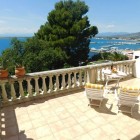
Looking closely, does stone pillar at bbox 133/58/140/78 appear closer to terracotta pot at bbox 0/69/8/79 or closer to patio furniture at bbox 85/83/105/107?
patio furniture at bbox 85/83/105/107

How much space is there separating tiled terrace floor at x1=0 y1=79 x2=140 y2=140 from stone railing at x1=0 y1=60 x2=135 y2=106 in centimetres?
31

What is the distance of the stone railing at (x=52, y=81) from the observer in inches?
194

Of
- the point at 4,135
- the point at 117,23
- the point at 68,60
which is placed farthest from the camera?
the point at 117,23

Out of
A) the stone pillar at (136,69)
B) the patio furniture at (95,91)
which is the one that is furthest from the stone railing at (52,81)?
the patio furniture at (95,91)

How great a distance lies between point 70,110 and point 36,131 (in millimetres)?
1244

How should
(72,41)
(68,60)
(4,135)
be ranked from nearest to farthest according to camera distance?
(4,135)
(72,41)
(68,60)

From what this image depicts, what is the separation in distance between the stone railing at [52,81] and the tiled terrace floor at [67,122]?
312 millimetres

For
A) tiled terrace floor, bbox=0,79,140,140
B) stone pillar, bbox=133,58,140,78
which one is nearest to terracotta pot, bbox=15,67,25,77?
tiled terrace floor, bbox=0,79,140,140

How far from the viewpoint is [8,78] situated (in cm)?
473

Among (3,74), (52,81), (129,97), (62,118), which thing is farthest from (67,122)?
(52,81)

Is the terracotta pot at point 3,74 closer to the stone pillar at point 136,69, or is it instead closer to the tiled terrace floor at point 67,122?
the tiled terrace floor at point 67,122

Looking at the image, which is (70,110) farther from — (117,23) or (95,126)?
(117,23)

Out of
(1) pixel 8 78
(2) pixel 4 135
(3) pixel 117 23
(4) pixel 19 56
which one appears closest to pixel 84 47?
(4) pixel 19 56

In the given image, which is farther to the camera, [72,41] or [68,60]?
[68,60]
